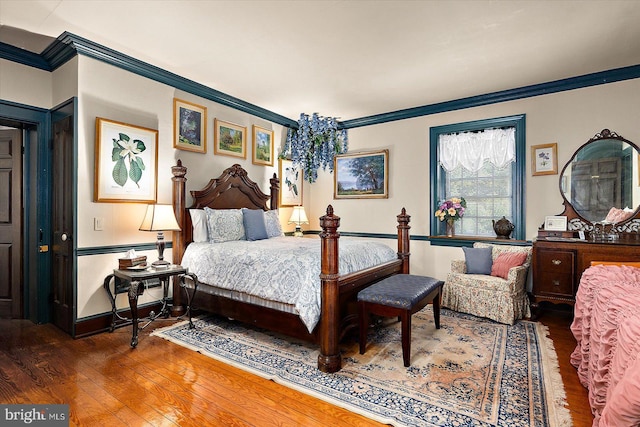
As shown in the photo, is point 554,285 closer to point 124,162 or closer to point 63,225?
point 124,162

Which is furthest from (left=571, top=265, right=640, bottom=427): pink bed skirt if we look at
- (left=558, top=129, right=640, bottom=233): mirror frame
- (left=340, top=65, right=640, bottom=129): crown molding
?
(left=340, top=65, right=640, bottom=129): crown molding

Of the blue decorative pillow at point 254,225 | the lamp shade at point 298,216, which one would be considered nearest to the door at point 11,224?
the blue decorative pillow at point 254,225

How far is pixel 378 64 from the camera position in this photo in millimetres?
3623

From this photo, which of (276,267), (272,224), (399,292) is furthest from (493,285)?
(272,224)

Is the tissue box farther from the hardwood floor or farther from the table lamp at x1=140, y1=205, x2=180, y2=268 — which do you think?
the hardwood floor

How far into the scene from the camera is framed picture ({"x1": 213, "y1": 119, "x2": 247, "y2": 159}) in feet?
15.0

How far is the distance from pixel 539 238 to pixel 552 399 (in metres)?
2.12

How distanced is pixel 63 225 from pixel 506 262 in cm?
482

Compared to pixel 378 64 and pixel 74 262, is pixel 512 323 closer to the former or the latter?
pixel 378 64

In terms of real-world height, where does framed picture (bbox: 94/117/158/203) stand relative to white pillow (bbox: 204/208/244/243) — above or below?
above

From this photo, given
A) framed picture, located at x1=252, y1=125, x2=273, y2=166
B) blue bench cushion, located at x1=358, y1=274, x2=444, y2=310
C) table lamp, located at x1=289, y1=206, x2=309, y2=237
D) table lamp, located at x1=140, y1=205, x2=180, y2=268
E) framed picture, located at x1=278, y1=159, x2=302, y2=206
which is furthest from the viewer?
framed picture, located at x1=278, y1=159, x2=302, y2=206

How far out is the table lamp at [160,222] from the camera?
3410mm

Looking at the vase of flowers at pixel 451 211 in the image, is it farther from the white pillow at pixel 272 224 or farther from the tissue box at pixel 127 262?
the tissue box at pixel 127 262

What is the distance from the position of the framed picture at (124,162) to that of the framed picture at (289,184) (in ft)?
7.22
